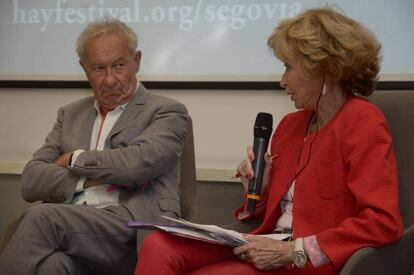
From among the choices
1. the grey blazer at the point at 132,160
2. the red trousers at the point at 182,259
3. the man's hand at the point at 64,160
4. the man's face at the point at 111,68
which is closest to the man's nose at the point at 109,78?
the man's face at the point at 111,68

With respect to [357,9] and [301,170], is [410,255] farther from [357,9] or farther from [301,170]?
[357,9]

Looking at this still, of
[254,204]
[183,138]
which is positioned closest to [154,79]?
[183,138]

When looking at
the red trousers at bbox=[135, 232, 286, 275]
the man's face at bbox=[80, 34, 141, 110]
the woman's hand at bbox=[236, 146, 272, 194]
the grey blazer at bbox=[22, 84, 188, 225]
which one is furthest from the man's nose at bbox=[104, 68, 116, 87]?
the red trousers at bbox=[135, 232, 286, 275]

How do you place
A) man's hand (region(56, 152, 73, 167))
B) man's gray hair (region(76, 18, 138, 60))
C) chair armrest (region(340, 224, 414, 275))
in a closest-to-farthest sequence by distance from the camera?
chair armrest (region(340, 224, 414, 275)) → man's hand (region(56, 152, 73, 167)) → man's gray hair (region(76, 18, 138, 60))

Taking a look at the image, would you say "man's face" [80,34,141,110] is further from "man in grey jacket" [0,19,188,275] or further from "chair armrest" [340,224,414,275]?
"chair armrest" [340,224,414,275]

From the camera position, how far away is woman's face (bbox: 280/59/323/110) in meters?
1.95

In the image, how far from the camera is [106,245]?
211cm

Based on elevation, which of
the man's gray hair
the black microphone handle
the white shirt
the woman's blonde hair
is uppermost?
the woman's blonde hair

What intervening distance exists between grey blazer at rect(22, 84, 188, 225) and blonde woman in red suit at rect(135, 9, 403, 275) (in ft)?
1.16

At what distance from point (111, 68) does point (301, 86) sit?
0.83 metres

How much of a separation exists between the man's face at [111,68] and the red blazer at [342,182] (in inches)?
27.7

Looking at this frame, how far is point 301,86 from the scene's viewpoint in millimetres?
1961

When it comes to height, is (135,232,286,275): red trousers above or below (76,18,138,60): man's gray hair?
below

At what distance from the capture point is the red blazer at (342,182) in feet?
5.52
